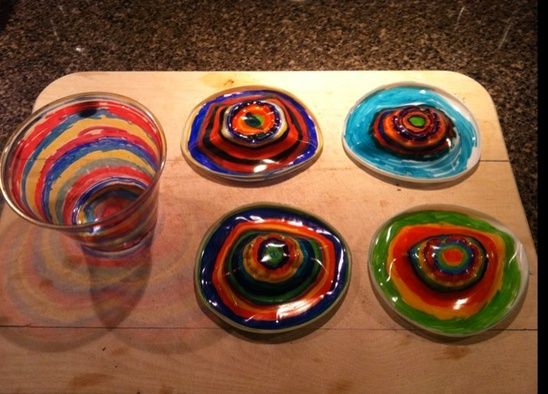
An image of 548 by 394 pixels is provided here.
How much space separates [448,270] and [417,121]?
0.55ft

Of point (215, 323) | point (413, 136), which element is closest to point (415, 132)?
point (413, 136)

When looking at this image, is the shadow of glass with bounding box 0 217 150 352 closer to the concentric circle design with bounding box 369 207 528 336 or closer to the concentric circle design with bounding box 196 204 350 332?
the concentric circle design with bounding box 196 204 350 332

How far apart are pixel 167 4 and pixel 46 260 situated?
505 millimetres

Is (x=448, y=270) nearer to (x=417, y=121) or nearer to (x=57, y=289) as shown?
(x=417, y=121)

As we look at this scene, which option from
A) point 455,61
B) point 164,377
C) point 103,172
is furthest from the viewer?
point 455,61

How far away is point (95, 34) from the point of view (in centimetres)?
81

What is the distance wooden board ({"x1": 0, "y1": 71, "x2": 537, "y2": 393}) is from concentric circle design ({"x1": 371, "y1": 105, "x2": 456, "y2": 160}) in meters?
0.04

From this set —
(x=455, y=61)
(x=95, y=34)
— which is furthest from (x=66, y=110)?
(x=455, y=61)

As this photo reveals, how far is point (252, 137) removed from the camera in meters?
0.55

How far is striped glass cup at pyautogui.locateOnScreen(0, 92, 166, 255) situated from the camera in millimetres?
476

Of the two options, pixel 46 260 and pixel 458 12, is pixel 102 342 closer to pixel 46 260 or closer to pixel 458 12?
pixel 46 260

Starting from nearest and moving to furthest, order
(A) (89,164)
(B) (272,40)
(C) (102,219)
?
(C) (102,219)
(A) (89,164)
(B) (272,40)

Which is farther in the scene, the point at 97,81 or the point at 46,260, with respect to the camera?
the point at 97,81

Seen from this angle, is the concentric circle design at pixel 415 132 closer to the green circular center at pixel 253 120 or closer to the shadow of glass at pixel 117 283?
the green circular center at pixel 253 120
